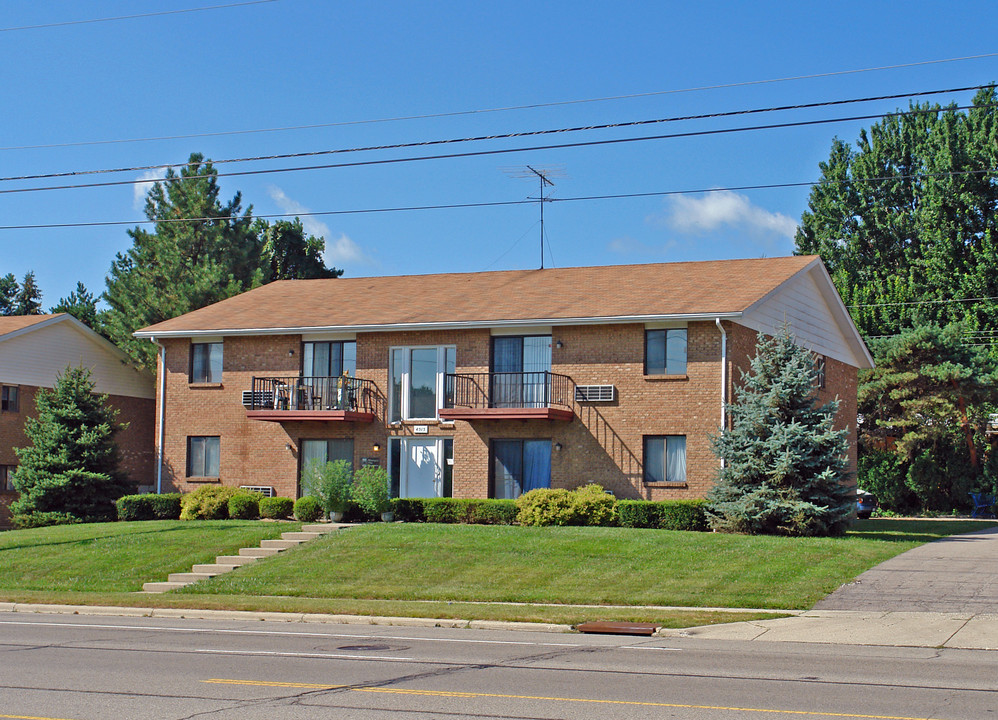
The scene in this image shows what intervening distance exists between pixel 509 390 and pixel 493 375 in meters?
0.61

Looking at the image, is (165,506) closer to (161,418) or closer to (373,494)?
(161,418)

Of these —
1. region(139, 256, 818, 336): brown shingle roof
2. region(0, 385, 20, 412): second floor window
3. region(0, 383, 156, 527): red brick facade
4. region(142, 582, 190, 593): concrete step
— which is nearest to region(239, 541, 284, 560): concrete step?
region(142, 582, 190, 593): concrete step

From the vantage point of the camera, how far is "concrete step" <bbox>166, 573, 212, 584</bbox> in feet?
73.6

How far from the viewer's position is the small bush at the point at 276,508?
30375 millimetres

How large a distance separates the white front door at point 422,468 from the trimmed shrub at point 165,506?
21.6 feet

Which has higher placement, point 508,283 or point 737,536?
point 508,283

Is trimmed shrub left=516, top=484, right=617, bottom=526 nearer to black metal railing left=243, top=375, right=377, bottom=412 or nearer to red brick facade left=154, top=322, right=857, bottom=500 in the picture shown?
red brick facade left=154, top=322, right=857, bottom=500

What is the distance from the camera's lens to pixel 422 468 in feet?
103

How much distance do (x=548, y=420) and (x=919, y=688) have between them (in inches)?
769

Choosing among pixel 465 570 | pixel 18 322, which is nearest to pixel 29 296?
pixel 18 322

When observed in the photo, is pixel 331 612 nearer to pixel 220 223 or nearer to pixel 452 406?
pixel 452 406

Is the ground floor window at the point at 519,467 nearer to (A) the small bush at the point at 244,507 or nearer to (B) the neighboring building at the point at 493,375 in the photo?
(B) the neighboring building at the point at 493,375

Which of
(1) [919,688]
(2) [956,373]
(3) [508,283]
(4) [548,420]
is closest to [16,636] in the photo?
(1) [919,688]

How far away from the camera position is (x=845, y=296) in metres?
52.2
